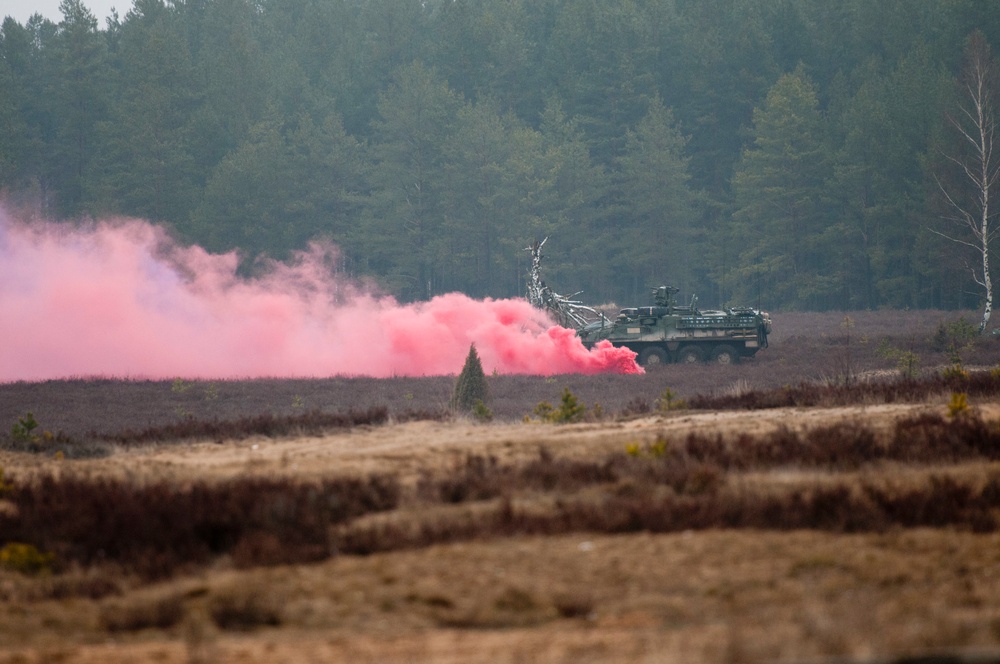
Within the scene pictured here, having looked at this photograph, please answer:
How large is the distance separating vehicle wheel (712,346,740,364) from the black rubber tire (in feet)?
5.29

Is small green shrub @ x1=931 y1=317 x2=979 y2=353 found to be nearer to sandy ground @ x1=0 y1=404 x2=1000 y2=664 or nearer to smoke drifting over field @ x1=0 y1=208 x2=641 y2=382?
smoke drifting over field @ x1=0 y1=208 x2=641 y2=382

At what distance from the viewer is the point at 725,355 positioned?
1687 inches

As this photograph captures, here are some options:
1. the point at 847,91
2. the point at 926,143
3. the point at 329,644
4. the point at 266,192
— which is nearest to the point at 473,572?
the point at 329,644

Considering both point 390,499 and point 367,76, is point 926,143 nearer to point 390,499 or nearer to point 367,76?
point 367,76

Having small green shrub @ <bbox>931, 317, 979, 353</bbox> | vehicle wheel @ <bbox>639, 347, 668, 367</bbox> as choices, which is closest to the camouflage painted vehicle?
vehicle wheel @ <bbox>639, 347, 668, 367</bbox>

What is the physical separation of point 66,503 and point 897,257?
6122 cm

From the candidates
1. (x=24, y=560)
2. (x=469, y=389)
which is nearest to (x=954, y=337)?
(x=469, y=389)

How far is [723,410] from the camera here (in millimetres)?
21562

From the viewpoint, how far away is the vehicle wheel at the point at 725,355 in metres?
42.5

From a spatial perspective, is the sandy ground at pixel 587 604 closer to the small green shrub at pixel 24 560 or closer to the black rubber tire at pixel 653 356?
the small green shrub at pixel 24 560

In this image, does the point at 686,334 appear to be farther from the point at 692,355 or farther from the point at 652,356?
the point at 652,356

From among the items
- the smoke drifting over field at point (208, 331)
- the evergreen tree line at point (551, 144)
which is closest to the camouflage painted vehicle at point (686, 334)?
the smoke drifting over field at point (208, 331)

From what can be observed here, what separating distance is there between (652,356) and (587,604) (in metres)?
34.6

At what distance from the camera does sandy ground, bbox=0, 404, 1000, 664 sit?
814 cm
